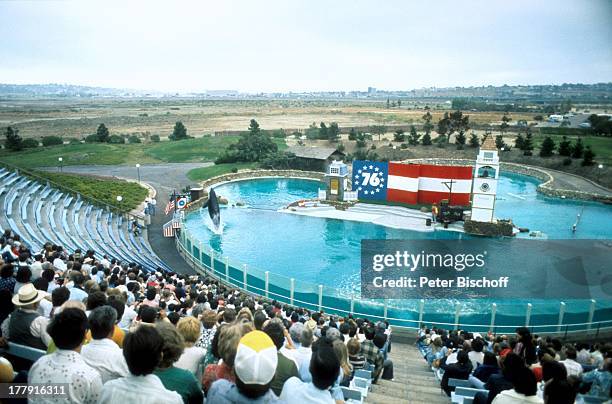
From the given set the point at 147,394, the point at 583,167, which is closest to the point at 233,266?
the point at 147,394

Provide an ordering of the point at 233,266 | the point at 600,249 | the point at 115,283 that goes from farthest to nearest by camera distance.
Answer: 1. the point at 600,249
2. the point at 233,266
3. the point at 115,283

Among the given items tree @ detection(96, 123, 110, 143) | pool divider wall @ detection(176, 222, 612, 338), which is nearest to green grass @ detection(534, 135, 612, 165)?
pool divider wall @ detection(176, 222, 612, 338)

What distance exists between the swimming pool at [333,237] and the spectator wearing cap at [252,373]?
36.7 ft

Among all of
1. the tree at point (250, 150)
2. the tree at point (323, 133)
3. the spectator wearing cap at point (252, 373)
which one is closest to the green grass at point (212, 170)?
the tree at point (250, 150)

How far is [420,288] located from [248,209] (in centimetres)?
1769

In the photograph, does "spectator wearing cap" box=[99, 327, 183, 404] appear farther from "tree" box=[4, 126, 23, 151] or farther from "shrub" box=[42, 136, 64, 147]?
"shrub" box=[42, 136, 64, 147]

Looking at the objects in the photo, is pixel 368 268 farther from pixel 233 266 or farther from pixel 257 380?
pixel 257 380

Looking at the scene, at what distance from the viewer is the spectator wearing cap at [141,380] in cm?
329

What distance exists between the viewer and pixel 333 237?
87.8ft

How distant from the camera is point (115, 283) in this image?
10.1m

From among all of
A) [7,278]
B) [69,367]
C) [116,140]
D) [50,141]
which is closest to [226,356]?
[69,367]

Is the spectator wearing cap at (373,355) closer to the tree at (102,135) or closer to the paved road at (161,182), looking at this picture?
the paved road at (161,182)

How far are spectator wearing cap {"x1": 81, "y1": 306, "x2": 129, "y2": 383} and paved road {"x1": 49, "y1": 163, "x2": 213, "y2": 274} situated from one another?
53.1 ft

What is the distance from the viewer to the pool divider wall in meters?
13.9
